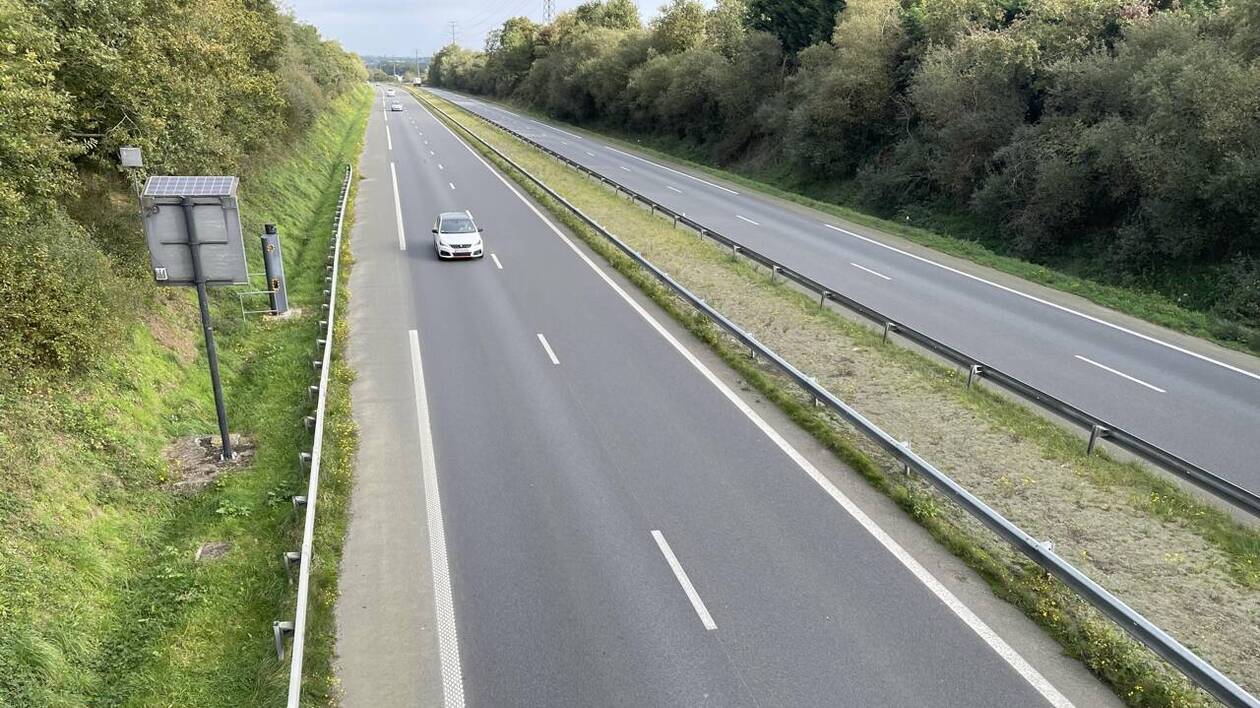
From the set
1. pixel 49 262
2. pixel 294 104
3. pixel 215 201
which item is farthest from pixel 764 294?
pixel 294 104

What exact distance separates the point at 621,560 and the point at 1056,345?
12878 millimetres

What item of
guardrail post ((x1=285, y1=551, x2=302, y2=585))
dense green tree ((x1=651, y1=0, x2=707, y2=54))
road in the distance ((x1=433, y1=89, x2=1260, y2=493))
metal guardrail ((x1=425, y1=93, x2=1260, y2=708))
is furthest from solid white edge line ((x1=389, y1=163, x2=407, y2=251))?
dense green tree ((x1=651, y1=0, x2=707, y2=54))

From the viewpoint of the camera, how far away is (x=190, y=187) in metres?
10.6

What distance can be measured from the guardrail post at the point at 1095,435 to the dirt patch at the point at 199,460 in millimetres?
12372

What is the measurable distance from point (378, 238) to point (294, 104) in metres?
12.8

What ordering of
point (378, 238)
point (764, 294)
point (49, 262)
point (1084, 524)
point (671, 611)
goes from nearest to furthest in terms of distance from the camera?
point (671, 611) → point (1084, 524) → point (49, 262) → point (764, 294) → point (378, 238)

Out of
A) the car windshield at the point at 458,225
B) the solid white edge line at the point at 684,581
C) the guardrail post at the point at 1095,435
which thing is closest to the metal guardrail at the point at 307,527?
the solid white edge line at the point at 684,581

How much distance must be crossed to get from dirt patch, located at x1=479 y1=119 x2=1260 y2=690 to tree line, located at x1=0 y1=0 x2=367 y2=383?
1138 cm

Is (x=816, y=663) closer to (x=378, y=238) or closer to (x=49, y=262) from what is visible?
(x=49, y=262)

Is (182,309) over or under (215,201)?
under

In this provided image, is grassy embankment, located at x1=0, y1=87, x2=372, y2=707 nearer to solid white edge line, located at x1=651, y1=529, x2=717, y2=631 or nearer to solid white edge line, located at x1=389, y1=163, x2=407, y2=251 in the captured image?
solid white edge line, located at x1=651, y1=529, x2=717, y2=631

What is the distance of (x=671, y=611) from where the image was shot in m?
7.86

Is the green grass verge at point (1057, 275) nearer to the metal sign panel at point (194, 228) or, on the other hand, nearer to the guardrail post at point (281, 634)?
the guardrail post at point (281, 634)

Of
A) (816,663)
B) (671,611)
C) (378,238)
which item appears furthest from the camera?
(378,238)
